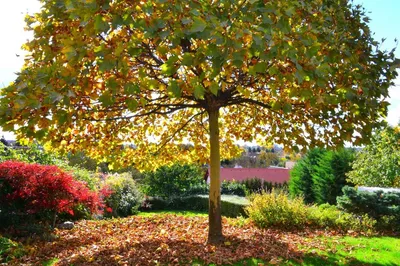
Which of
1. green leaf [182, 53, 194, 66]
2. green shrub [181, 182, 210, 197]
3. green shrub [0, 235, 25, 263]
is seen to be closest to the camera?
green leaf [182, 53, 194, 66]

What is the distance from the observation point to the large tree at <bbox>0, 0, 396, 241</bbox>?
12.6ft

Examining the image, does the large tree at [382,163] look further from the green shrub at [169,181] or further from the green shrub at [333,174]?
the green shrub at [169,181]

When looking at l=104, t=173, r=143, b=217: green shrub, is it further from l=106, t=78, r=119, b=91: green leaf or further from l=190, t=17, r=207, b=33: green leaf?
l=190, t=17, r=207, b=33: green leaf

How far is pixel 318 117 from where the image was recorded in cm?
614

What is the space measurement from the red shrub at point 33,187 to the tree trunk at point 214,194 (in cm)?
372

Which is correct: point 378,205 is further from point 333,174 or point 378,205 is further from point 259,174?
point 259,174

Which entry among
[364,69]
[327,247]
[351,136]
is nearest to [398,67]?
[364,69]

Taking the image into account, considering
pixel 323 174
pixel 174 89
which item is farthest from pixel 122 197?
pixel 174 89

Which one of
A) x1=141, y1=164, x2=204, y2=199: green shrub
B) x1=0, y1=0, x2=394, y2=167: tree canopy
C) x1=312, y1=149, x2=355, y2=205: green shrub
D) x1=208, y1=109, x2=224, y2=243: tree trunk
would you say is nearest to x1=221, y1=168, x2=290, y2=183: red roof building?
x1=141, y1=164, x2=204, y2=199: green shrub

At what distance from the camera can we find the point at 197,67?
4.80 m

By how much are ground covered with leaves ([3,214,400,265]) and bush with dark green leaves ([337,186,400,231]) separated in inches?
59.9

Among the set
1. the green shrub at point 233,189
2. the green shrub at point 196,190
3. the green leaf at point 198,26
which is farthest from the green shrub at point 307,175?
the green leaf at point 198,26

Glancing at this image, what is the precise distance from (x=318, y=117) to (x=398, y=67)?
1.48m

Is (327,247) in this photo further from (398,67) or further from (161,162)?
(161,162)
